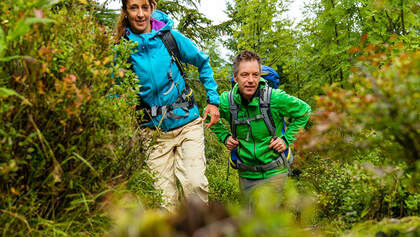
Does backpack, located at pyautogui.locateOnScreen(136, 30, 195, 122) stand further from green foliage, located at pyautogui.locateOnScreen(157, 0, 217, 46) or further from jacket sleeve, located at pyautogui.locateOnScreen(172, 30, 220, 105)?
green foliage, located at pyautogui.locateOnScreen(157, 0, 217, 46)

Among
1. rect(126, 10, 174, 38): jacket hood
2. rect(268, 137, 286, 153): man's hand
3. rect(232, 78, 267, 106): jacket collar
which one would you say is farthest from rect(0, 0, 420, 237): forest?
rect(232, 78, 267, 106): jacket collar

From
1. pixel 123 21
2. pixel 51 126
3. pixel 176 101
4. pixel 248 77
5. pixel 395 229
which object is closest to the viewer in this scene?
pixel 395 229

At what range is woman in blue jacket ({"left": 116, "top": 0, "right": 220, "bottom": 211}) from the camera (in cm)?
415

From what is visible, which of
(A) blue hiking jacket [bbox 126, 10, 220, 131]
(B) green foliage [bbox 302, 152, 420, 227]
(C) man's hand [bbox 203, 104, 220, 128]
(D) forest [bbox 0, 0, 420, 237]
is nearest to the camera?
(D) forest [bbox 0, 0, 420, 237]

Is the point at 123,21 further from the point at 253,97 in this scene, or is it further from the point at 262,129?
the point at 262,129

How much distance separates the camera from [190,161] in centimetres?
434

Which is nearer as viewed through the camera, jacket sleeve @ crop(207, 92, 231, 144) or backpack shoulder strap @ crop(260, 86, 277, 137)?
backpack shoulder strap @ crop(260, 86, 277, 137)

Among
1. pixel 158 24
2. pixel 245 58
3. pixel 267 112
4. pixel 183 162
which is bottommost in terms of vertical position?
pixel 183 162

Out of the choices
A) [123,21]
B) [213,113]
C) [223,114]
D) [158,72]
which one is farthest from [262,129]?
[123,21]

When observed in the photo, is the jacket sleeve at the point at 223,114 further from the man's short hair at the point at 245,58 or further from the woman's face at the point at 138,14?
the woman's face at the point at 138,14

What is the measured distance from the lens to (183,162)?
4.43 meters

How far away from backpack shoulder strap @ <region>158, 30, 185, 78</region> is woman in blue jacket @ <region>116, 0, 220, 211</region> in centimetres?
4

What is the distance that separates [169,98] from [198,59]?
72 centimetres

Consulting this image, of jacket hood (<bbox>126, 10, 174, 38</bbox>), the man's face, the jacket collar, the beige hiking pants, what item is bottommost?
the beige hiking pants
